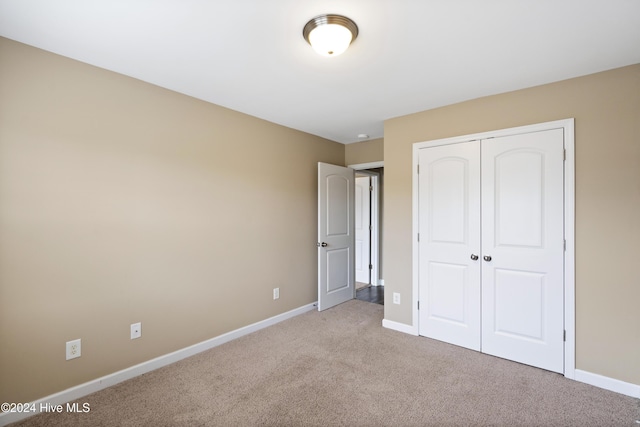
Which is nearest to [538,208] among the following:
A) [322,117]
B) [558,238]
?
[558,238]

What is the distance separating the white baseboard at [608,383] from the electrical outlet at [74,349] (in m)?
3.80

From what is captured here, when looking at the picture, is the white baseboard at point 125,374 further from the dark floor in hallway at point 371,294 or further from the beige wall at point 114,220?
the dark floor in hallway at point 371,294

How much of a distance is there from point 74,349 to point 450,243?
329 centimetres

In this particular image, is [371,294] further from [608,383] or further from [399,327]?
[608,383]

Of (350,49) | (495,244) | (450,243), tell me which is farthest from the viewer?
(450,243)

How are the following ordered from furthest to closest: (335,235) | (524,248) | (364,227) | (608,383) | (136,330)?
(364,227)
(335,235)
(524,248)
(136,330)
(608,383)

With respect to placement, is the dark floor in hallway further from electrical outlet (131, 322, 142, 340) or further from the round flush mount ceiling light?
Answer: the round flush mount ceiling light

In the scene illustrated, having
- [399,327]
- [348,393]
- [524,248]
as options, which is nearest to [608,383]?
[524,248]

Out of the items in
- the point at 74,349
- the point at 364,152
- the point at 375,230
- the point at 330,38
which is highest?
the point at 330,38

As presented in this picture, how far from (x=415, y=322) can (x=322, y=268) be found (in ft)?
4.38

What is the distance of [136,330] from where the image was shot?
2.40m

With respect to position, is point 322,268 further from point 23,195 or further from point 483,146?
point 23,195

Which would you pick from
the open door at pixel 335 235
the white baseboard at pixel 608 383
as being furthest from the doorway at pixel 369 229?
the white baseboard at pixel 608 383

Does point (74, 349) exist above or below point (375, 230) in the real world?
below
